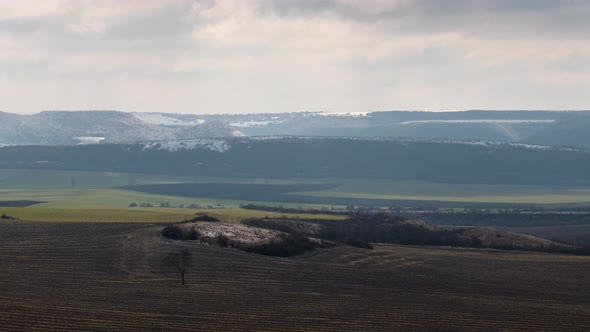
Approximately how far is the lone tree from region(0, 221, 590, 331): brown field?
1.88 feet

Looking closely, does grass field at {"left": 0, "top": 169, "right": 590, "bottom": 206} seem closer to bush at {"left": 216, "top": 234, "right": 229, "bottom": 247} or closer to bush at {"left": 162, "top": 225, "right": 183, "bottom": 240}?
bush at {"left": 162, "top": 225, "right": 183, "bottom": 240}

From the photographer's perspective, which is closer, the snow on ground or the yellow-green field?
the snow on ground

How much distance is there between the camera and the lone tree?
65625 millimetres

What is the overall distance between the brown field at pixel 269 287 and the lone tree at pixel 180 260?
573mm

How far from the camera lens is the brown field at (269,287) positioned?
51.2 meters

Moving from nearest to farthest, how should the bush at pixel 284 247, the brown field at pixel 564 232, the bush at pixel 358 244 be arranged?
the bush at pixel 284 247 → the bush at pixel 358 244 → the brown field at pixel 564 232

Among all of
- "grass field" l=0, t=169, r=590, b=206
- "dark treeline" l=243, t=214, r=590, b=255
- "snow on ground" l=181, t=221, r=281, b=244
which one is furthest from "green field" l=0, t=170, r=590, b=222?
"snow on ground" l=181, t=221, r=281, b=244

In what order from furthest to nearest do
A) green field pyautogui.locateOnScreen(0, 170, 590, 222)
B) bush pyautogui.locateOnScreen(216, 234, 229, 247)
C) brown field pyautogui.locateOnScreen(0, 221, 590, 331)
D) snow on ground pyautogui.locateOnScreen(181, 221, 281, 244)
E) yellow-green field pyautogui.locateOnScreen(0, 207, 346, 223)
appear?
1. green field pyautogui.locateOnScreen(0, 170, 590, 222)
2. yellow-green field pyautogui.locateOnScreen(0, 207, 346, 223)
3. snow on ground pyautogui.locateOnScreen(181, 221, 281, 244)
4. bush pyautogui.locateOnScreen(216, 234, 229, 247)
5. brown field pyautogui.locateOnScreen(0, 221, 590, 331)

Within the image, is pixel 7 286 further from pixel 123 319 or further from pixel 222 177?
pixel 222 177

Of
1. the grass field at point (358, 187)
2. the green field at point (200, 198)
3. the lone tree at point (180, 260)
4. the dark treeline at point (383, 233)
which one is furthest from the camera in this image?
the grass field at point (358, 187)

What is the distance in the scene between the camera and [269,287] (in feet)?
207

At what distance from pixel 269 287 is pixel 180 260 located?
831 centimetres

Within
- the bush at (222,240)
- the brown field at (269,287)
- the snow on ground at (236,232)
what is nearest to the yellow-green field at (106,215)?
the brown field at (269,287)

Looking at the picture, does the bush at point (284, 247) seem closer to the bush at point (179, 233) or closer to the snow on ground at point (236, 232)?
the snow on ground at point (236, 232)
